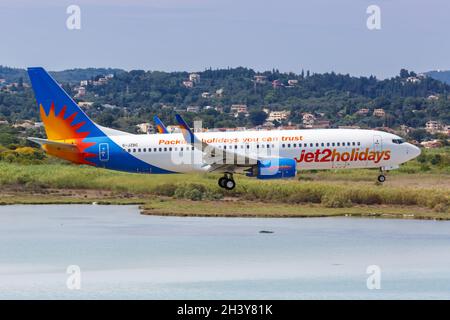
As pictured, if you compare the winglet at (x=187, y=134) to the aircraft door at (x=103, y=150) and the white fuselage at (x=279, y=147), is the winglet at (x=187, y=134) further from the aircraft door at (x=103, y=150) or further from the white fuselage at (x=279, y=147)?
the aircraft door at (x=103, y=150)

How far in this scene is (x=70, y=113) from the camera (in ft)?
281

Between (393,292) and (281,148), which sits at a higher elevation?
(281,148)

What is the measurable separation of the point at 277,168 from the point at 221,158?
3626 mm

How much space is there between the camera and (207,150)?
3241 inches

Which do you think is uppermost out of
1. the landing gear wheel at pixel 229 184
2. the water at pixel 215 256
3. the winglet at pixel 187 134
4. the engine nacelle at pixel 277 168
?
the winglet at pixel 187 134

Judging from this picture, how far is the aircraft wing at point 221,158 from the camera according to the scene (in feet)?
268

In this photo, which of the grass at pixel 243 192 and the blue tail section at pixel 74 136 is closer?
the blue tail section at pixel 74 136

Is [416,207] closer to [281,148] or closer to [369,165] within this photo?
[369,165]

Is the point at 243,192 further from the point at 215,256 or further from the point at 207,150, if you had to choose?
the point at 215,256

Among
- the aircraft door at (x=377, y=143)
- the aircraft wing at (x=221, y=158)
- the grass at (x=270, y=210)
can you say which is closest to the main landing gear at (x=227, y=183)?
the aircraft wing at (x=221, y=158)

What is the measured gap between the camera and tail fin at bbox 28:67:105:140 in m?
85.1

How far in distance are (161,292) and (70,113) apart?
26.0 m
